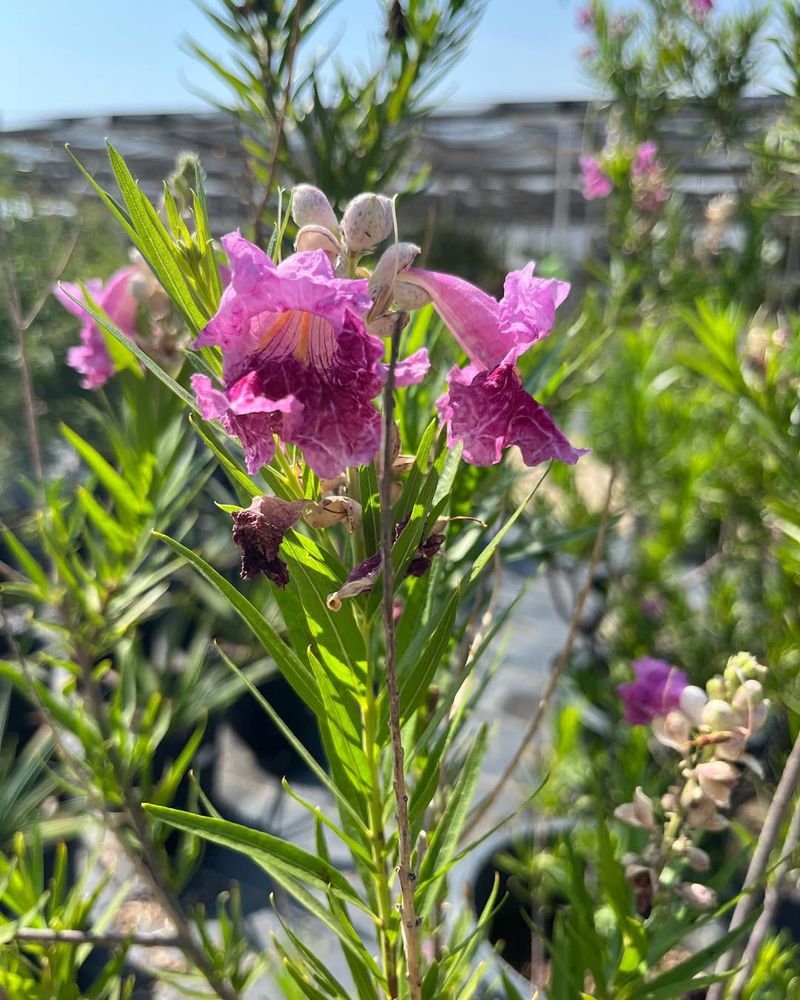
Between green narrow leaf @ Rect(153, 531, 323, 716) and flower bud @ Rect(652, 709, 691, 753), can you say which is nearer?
green narrow leaf @ Rect(153, 531, 323, 716)

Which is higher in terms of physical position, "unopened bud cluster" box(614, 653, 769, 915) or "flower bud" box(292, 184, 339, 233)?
"flower bud" box(292, 184, 339, 233)

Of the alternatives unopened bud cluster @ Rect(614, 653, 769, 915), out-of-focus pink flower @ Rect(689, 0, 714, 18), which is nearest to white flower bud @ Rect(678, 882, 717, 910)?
unopened bud cluster @ Rect(614, 653, 769, 915)

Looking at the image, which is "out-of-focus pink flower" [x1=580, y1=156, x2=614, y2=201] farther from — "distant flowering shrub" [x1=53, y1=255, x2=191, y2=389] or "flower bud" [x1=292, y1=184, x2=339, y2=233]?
"flower bud" [x1=292, y1=184, x2=339, y2=233]

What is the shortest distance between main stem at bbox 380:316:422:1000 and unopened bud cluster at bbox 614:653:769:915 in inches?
9.5

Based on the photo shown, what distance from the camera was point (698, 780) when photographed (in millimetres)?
536

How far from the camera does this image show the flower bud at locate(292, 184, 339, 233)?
34cm

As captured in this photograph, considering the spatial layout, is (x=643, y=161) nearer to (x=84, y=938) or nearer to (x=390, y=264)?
(x=390, y=264)

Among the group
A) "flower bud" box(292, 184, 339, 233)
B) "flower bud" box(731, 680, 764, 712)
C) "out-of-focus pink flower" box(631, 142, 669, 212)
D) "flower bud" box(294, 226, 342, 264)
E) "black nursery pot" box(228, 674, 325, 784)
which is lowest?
"black nursery pot" box(228, 674, 325, 784)

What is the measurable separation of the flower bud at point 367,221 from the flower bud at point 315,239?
0.01 metres

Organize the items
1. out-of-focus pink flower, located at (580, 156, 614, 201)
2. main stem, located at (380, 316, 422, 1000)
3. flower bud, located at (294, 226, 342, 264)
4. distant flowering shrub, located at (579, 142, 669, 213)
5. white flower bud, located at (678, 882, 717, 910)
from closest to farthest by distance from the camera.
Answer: main stem, located at (380, 316, 422, 1000), flower bud, located at (294, 226, 342, 264), white flower bud, located at (678, 882, 717, 910), distant flowering shrub, located at (579, 142, 669, 213), out-of-focus pink flower, located at (580, 156, 614, 201)

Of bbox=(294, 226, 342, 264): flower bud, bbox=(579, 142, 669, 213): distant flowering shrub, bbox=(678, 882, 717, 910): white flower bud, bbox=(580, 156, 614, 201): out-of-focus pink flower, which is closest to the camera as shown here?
bbox=(294, 226, 342, 264): flower bud

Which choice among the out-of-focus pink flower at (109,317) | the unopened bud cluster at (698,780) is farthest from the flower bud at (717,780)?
the out-of-focus pink flower at (109,317)

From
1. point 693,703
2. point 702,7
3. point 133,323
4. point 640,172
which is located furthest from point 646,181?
point 693,703

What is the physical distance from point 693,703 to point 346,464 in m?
0.40
